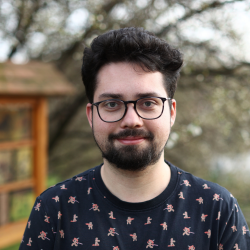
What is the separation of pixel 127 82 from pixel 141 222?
2.54 feet

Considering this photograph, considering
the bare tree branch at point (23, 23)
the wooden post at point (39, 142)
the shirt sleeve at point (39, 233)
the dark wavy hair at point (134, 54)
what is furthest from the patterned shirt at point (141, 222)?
the bare tree branch at point (23, 23)

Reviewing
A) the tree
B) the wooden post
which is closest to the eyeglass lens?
the tree

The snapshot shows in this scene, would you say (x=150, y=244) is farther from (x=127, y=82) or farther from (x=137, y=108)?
(x=127, y=82)

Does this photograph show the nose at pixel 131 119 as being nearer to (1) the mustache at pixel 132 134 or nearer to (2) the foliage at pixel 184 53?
(1) the mustache at pixel 132 134

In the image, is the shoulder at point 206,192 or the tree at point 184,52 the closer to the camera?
the shoulder at point 206,192

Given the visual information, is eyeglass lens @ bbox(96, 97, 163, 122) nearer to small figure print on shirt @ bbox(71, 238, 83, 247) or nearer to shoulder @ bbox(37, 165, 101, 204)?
shoulder @ bbox(37, 165, 101, 204)

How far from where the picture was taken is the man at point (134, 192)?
4.83ft

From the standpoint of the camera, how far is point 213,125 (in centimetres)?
542

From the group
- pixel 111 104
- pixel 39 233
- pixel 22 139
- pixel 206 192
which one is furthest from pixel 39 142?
pixel 206 192

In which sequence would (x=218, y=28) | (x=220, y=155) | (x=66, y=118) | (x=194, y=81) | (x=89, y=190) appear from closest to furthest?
1. (x=89, y=190)
2. (x=218, y=28)
3. (x=194, y=81)
4. (x=220, y=155)
5. (x=66, y=118)

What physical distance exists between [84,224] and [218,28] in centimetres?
364

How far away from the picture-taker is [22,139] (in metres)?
4.53

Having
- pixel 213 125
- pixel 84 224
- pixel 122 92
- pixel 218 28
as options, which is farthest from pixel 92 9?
pixel 84 224

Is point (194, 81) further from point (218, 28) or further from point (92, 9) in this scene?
point (92, 9)
